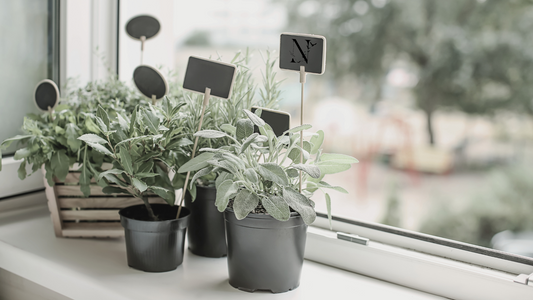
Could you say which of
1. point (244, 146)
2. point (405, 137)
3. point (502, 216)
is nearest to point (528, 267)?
point (244, 146)

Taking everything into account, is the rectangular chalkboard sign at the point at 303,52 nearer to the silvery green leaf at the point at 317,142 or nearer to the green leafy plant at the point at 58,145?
the silvery green leaf at the point at 317,142

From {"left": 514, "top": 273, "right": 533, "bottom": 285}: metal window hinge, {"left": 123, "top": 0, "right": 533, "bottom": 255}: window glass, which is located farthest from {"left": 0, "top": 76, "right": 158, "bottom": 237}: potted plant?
{"left": 123, "top": 0, "right": 533, "bottom": 255}: window glass

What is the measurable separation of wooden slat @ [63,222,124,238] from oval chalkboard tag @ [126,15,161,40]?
408 millimetres

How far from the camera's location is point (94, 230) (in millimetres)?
789

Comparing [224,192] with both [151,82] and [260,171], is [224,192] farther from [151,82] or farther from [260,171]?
[151,82]

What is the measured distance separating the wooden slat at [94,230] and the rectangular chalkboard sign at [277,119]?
0.39 metres

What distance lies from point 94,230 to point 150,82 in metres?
0.32

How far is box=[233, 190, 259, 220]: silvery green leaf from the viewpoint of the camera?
521mm

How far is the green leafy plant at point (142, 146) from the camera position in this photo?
591 millimetres

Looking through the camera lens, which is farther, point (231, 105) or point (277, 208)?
point (231, 105)

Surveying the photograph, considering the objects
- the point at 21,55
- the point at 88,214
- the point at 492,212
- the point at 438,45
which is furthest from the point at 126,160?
the point at 438,45

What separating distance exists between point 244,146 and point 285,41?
0.19m

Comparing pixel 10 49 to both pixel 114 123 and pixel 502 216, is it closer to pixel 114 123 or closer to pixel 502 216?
pixel 114 123

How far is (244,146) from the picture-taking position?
0.50 meters
